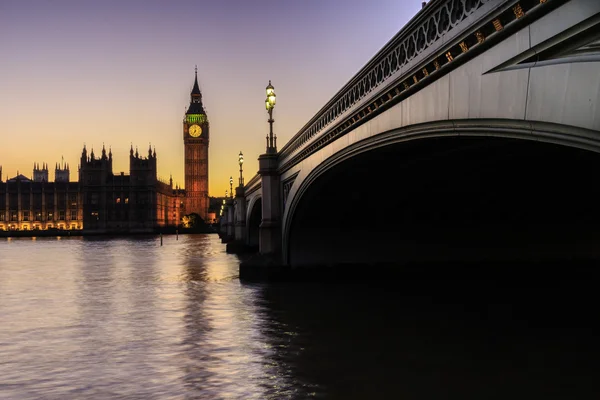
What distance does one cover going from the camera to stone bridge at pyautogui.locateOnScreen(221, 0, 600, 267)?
250 inches

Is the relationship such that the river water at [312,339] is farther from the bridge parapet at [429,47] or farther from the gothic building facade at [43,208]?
the gothic building facade at [43,208]

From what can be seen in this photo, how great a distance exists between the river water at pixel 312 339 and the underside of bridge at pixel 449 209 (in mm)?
1037

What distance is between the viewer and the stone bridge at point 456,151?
6348 millimetres

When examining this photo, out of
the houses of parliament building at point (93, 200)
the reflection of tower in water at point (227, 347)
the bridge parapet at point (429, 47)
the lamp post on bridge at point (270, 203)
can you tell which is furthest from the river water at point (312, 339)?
the houses of parliament building at point (93, 200)

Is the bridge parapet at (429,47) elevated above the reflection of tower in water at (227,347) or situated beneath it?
→ elevated above

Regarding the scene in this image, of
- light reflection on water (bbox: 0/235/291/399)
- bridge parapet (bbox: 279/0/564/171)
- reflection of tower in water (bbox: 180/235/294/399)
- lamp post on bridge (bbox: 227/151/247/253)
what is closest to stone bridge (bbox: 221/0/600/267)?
bridge parapet (bbox: 279/0/564/171)

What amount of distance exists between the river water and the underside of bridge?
104 centimetres

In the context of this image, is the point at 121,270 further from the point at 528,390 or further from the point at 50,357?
the point at 528,390

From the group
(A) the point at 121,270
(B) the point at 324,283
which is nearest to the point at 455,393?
(B) the point at 324,283

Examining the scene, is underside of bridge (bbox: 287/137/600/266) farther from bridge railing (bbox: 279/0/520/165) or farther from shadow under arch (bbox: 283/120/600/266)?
bridge railing (bbox: 279/0/520/165)

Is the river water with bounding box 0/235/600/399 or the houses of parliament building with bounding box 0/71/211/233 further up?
the houses of parliament building with bounding box 0/71/211/233

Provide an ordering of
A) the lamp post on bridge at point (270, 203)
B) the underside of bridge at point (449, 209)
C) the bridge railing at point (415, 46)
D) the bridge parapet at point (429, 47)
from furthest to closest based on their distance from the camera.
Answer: the lamp post on bridge at point (270, 203) < the underside of bridge at point (449, 209) < the bridge railing at point (415, 46) < the bridge parapet at point (429, 47)

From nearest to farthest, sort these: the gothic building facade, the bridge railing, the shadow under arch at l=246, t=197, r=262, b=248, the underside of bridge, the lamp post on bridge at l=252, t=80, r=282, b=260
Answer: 1. the bridge railing
2. the underside of bridge
3. the lamp post on bridge at l=252, t=80, r=282, b=260
4. the shadow under arch at l=246, t=197, r=262, b=248
5. the gothic building facade

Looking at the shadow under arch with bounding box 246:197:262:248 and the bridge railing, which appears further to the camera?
the shadow under arch with bounding box 246:197:262:248
